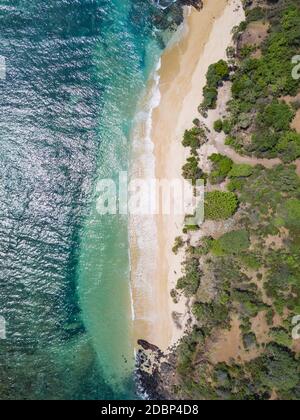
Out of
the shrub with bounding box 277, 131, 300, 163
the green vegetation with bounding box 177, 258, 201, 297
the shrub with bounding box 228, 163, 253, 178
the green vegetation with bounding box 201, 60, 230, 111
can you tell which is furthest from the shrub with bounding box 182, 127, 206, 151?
the green vegetation with bounding box 177, 258, 201, 297

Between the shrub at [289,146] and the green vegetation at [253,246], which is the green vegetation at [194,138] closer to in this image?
the green vegetation at [253,246]

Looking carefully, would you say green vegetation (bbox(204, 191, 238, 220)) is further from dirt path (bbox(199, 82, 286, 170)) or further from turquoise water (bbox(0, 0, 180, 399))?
turquoise water (bbox(0, 0, 180, 399))

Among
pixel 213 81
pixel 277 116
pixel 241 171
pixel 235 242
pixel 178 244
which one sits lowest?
pixel 178 244

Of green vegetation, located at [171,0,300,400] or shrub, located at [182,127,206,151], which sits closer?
green vegetation, located at [171,0,300,400]

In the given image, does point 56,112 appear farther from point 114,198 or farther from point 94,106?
point 114,198

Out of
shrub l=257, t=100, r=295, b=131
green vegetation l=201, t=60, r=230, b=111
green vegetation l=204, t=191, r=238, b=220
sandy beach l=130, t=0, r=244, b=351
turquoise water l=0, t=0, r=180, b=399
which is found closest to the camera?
shrub l=257, t=100, r=295, b=131

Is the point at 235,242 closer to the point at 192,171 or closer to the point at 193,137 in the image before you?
the point at 192,171

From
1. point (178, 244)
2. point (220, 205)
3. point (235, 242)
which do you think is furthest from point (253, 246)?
point (178, 244)

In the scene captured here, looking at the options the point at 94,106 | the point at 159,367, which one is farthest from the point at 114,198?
the point at 159,367
